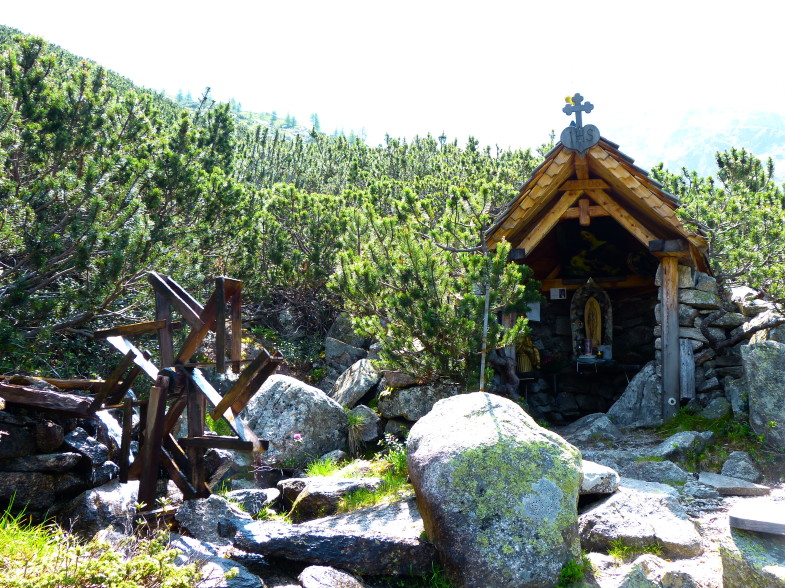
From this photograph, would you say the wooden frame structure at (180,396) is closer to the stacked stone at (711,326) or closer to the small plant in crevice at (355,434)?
the small plant in crevice at (355,434)

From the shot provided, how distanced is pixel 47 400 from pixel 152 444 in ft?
3.51

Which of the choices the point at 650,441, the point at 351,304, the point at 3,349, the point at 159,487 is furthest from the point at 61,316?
the point at 650,441

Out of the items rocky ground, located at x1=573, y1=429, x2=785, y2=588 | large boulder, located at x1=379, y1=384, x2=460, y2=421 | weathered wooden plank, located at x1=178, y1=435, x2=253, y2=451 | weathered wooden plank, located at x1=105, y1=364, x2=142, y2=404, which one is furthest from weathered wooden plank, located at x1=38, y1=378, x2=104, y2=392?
rocky ground, located at x1=573, y1=429, x2=785, y2=588

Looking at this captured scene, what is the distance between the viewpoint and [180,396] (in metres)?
6.57

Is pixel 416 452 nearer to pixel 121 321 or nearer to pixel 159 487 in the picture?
pixel 159 487

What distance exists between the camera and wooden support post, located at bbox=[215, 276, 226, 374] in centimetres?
581

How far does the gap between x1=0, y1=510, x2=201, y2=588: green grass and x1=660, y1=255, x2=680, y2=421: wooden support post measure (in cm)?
818

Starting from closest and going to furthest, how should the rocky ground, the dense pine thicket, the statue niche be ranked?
Answer: the rocky ground → the dense pine thicket → the statue niche

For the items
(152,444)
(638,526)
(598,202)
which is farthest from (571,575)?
(598,202)

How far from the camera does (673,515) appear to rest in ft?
20.7

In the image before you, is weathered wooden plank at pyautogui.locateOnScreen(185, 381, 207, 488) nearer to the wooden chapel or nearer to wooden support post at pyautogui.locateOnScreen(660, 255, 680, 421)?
the wooden chapel

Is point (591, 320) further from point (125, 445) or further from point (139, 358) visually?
point (125, 445)

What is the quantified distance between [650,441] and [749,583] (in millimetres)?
4834

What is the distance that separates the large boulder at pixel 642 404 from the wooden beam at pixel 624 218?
2129 mm
